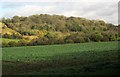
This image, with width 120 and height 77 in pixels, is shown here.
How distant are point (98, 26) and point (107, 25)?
11.3 feet

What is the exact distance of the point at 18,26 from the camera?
85.9 metres

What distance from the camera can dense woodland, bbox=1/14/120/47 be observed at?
73875mm

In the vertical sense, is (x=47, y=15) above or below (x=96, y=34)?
above

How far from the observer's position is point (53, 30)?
9119cm

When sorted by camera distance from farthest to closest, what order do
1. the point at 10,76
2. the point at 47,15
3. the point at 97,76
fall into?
the point at 47,15, the point at 10,76, the point at 97,76

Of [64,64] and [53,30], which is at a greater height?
[53,30]

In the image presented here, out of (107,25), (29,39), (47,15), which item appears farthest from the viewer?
(47,15)

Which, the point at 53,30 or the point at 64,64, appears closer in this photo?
the point at 64,64

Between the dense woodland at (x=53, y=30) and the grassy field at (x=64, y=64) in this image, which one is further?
the dense woodland at (x=53, y=30)

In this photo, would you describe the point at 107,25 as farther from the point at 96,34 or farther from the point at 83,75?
the point at 83,75

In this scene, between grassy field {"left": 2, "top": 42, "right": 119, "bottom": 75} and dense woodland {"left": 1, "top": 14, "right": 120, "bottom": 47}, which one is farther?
dense woodland {"left": 1, "top": 14, "right": 120, "bottom": 47}

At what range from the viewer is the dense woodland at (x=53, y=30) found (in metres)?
73.9

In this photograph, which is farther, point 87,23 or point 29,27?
point 87,23

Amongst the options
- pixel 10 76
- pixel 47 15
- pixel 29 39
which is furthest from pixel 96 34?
pixel 10 76
